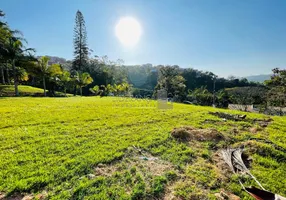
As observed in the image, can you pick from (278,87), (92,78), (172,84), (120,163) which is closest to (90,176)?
(120,163)

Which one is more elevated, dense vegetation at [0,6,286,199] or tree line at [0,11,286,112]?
tree line at [0,11,286,112]

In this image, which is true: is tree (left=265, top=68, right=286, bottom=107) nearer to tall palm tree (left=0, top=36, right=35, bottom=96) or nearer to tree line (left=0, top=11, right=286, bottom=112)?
tree line (left=0, top=11, right=286, bottom=112)

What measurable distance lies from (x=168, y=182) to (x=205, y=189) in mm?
587

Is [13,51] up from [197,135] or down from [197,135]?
up

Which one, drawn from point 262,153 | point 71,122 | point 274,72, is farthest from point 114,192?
point 274,72

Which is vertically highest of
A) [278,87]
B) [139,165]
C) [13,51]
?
[13,51]

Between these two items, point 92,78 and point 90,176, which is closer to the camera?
point 90,176

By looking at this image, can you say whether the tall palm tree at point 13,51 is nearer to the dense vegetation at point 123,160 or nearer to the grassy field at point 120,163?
the dense vegetation at point 123,160

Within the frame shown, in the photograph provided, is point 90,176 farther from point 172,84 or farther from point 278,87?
point 172,84

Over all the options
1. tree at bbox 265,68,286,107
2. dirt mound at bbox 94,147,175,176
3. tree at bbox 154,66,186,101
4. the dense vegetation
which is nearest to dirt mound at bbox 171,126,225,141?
the dense vegetation

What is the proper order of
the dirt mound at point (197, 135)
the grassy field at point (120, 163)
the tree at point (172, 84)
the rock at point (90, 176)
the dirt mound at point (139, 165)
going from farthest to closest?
1. the tree at point (172, 84)
2. the dirt mound at point (197, 135)
3. the dirt mound at point (139, 165)
4. the rock at point (90, 176)
5. the grassy field at point (120, 163)

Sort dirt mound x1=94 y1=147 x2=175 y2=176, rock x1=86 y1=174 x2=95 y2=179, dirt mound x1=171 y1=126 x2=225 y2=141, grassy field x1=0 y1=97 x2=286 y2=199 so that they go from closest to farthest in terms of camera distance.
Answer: grassy field x1=0 y1=97 x2=286 y2=199, rock x1=86 y1=174 x2=95 y2=179, dirt mound x1=94 y1=147 x2=175 y2=176, dirt mound x1=171 y1=126 x2=225 y2=141

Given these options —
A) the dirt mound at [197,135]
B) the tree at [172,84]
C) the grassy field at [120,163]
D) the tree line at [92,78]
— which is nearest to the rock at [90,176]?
the grassy field at [120,163]

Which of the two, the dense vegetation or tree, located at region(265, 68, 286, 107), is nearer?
the dense vegetation
